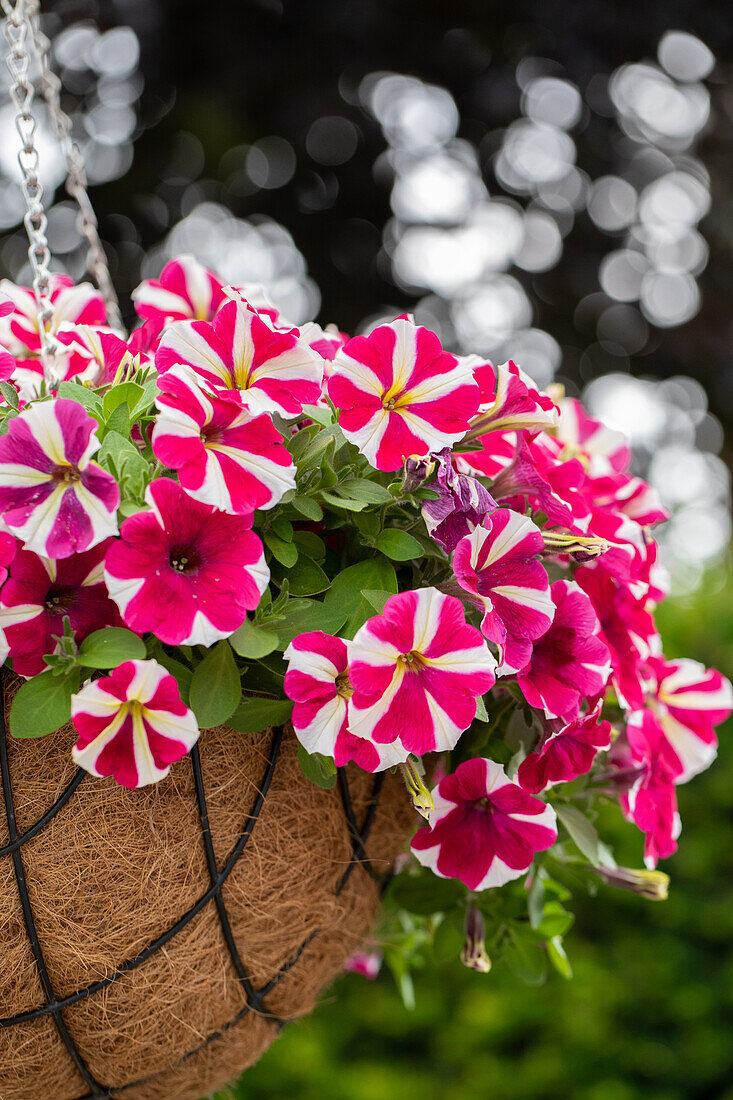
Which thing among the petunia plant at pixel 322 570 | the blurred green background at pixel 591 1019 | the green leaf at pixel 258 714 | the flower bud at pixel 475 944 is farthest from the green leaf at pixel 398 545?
the blurred green background at pixel 591 1019

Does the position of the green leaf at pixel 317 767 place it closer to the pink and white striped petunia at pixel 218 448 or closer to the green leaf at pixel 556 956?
the pink and white striped petunia at pixel 218 448

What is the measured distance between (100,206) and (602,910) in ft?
9.17

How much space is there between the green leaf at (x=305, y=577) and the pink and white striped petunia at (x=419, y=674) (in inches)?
3.2

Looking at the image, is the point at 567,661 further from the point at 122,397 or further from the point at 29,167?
the point at 29,167

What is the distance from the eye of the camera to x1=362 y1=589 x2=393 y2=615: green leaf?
1.69ft

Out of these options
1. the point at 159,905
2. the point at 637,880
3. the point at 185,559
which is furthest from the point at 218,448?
the point at 637,880

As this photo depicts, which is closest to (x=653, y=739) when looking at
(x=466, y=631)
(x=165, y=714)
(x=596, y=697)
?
(x=596, y=697)

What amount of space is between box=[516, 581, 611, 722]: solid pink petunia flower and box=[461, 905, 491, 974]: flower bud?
0.86ft

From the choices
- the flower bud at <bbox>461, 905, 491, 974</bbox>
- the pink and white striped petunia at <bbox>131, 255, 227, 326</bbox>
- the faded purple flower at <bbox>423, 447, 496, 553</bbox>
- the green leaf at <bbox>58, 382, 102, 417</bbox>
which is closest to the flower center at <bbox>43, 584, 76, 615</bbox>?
the green leaf at <bbox>58, 382, 102, 417</bbox>

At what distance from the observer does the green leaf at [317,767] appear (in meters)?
0.55

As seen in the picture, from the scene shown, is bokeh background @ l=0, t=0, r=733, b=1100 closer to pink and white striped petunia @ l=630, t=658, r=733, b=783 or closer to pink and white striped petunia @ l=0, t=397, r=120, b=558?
pink and white striped petunia @ l=630, t=658, r=733, b=783

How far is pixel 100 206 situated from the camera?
10.8ft

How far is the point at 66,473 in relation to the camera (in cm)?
47

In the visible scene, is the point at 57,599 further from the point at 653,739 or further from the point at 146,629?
the point at 653,739
